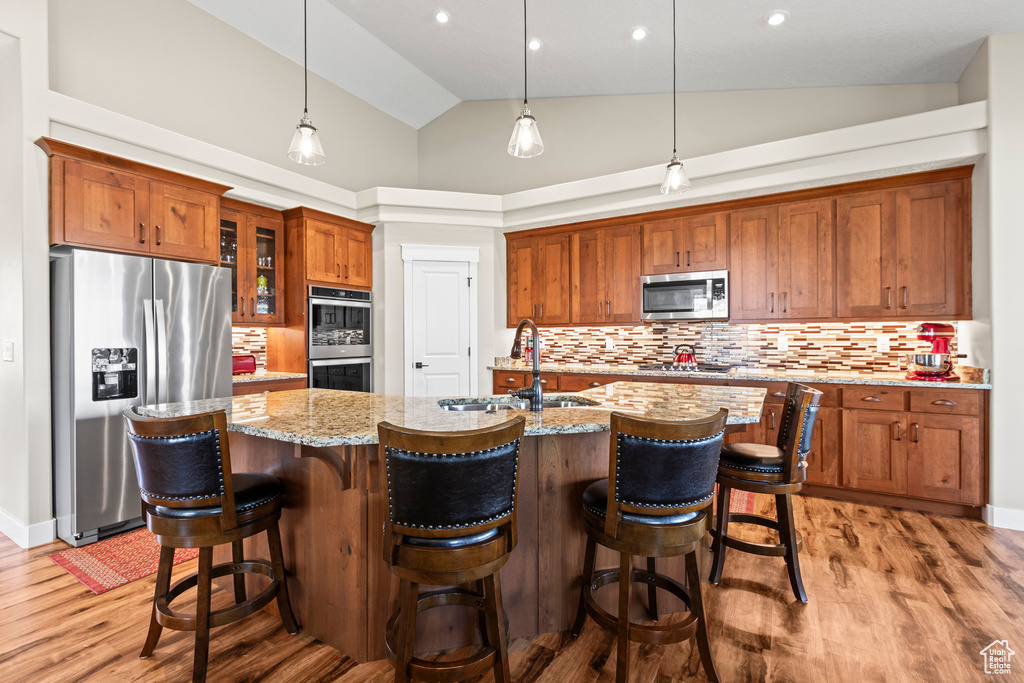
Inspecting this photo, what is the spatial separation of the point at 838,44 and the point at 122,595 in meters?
5.81

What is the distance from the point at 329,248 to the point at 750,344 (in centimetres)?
441

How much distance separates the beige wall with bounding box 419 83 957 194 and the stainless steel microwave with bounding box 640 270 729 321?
1.33 m

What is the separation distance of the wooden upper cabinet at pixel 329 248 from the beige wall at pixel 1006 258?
544cm

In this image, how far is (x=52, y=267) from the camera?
3109 mm

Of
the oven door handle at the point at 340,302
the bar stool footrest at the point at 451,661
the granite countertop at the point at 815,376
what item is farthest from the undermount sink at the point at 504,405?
the oven door handle at the point at 340,302

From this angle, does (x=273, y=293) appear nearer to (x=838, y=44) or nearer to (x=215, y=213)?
(x=215, y=213)

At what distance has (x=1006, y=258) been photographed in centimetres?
328

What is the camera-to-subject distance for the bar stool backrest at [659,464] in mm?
1593

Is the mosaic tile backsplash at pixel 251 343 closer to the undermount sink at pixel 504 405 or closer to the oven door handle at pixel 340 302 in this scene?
the oven door handle at pixel 340 302

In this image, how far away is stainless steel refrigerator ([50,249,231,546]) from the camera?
2986 millimetres

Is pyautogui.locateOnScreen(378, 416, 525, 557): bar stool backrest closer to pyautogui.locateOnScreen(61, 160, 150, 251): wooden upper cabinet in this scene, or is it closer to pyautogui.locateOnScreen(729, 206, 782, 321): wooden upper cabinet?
pyautogui.locateOnScreen(61, 160, 150, 251): wooden upper cabinet

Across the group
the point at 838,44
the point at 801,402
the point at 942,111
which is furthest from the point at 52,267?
the point at 942,111

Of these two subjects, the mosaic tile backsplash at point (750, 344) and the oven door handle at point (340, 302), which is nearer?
the mosaic tile backsplash at point (750, 344)

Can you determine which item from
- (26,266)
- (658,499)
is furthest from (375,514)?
(26,266)
